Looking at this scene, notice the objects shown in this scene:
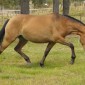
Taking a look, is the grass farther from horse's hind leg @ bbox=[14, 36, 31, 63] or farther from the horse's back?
the horse's back

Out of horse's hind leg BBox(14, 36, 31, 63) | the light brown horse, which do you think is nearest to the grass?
horse's hind leg BBox(14, 36, 31, 63)

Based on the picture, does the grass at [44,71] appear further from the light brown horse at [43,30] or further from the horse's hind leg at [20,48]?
the light brown horse at [43,30]

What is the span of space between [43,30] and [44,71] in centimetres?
173

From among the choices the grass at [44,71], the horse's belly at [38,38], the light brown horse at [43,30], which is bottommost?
the grass at [44,71]

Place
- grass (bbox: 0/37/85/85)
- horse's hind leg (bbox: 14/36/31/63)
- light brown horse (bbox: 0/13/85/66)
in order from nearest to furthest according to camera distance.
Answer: grass (bbox: 0/37/85/85), light brown horse (bbox: 0/13/85/66), horse's hind leg (bbox: 14/36/31/63)

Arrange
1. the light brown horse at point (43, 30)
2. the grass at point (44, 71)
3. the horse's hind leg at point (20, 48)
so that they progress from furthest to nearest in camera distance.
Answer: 1. the horse's hind leg at point (20, 48)
2. the light brown horse at point (43, 30)
3. the grass at point (44, 71)

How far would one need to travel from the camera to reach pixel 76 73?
9062 mm

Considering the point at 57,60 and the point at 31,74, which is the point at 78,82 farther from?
the point at 57,60

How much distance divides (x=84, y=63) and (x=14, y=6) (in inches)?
1994

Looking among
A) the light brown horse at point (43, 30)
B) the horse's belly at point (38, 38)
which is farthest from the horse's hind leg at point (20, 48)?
the horse's belly at point (38, 38)

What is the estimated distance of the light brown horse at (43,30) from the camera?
34.5 feet

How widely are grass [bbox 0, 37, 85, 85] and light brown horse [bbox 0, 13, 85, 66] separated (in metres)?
0.49

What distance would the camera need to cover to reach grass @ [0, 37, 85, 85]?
7.71 metres

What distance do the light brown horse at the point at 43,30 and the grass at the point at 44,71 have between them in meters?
0.49
